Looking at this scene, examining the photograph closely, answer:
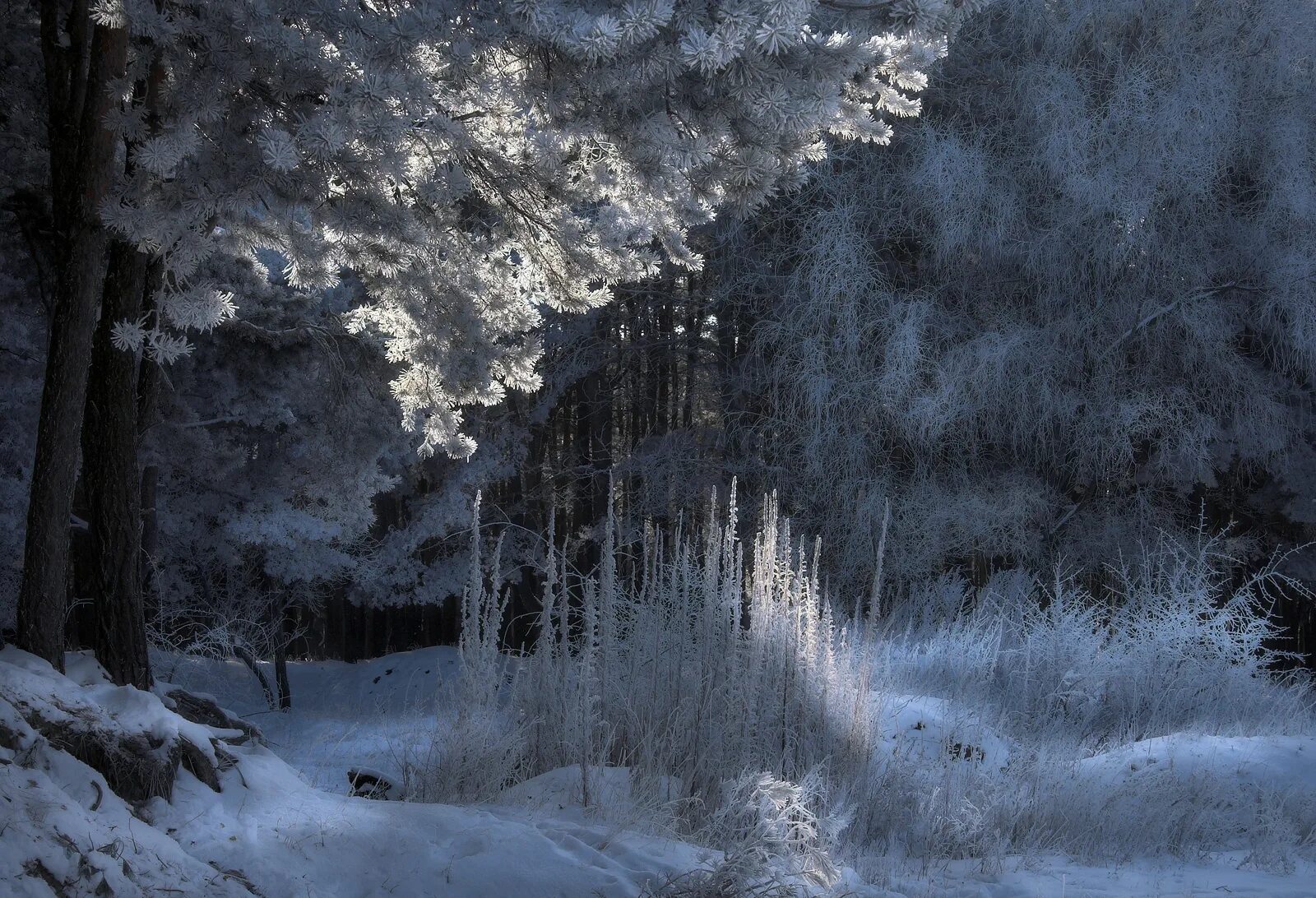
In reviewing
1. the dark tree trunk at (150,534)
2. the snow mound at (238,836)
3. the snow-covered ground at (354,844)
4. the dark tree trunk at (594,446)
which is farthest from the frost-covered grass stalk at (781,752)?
the dark tree trunk at (594,446)

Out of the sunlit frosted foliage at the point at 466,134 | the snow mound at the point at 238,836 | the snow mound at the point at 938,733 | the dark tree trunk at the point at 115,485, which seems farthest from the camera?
the snow mound at the point at 938,733

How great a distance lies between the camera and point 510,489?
47.0 ft

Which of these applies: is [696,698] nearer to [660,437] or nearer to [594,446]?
[660,437]

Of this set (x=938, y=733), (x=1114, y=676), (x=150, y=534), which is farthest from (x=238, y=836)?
(x=150, y=534)

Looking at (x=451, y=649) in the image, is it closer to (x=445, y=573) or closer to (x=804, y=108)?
(x=445, y=573)

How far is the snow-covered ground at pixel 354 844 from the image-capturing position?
9.72 feet

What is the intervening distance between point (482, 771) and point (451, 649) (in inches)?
371

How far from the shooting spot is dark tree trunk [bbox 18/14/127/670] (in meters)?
4.14

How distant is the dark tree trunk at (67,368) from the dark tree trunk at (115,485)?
394 mm

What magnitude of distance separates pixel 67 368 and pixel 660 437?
9.21 meters

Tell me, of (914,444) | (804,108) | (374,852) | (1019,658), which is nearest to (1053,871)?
(374,852)

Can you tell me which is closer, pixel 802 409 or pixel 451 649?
pixel 802 409

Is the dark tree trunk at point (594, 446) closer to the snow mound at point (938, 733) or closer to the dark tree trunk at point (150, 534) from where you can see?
the dark tree trunk at point (150, 534)

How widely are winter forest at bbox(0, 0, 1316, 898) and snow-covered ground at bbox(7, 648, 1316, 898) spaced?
0.02 metres
